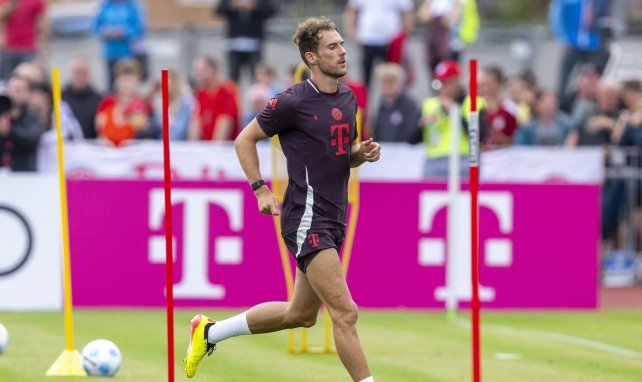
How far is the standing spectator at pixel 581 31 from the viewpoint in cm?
2077

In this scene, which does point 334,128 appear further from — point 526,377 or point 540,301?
point 540,301

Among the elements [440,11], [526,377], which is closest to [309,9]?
[440,11]

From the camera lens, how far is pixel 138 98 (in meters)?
19.1

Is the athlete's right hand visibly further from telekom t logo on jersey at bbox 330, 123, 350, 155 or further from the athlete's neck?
the athlete's neck

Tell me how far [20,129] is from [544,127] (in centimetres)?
674

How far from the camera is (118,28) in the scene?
67.9ft

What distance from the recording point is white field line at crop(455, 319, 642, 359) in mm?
12656

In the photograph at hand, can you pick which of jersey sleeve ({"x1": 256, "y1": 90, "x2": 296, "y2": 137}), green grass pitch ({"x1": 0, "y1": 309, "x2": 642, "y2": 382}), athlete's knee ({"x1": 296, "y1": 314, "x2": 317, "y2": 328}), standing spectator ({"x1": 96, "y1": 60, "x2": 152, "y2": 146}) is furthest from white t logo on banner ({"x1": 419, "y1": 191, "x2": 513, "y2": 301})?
jersey sleeve ({"x1": 256, "y1": 90, "x2": 296, "y2": 137})

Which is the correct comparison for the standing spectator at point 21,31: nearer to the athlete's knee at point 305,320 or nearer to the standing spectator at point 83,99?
the standing spectator at point 83,99

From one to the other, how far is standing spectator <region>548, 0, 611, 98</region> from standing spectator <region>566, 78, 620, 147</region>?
4.73 feet

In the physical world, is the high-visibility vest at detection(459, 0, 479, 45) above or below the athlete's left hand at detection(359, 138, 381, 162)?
above

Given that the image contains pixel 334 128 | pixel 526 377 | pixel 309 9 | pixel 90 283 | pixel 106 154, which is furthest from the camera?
pixel 309 9

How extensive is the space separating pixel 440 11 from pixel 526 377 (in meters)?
10.2

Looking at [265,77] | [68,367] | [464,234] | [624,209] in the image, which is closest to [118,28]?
[265,77]
